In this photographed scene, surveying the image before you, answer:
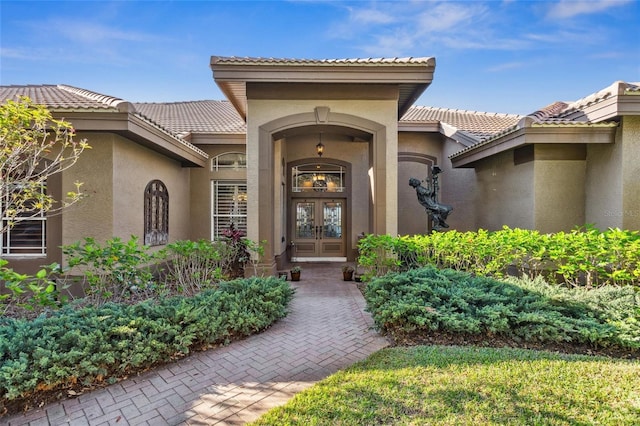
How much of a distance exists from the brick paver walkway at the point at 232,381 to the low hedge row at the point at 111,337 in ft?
0.62

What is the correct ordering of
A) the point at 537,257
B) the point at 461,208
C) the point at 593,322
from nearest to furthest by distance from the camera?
the point at 593,322, the point at 537,257, the point at 461,208

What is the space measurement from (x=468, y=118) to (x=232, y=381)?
44.9 ft

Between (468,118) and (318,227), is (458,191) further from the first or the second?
A: (318,227)

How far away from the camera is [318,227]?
464 inches

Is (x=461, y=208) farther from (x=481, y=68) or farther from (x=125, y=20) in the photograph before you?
(x=125, y=20)

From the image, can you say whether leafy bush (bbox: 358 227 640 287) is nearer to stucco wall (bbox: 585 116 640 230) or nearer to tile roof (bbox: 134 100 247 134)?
stucco wall (bbox: 585 116 640 230)

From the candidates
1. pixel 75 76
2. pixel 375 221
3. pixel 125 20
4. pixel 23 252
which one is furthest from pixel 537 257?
pixel 75 76

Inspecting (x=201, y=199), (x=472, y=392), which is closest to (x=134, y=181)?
(x=201, y=199)

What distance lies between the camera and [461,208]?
36.6ft

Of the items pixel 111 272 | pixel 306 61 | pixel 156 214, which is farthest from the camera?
pixel 156 214

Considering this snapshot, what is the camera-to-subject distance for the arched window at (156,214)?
7520 millimetres

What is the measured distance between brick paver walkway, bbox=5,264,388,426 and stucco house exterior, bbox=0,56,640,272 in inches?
137

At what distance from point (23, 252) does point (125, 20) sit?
6232mm

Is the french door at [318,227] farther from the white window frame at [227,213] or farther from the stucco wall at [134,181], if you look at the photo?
the stucco wall at [134,181]
